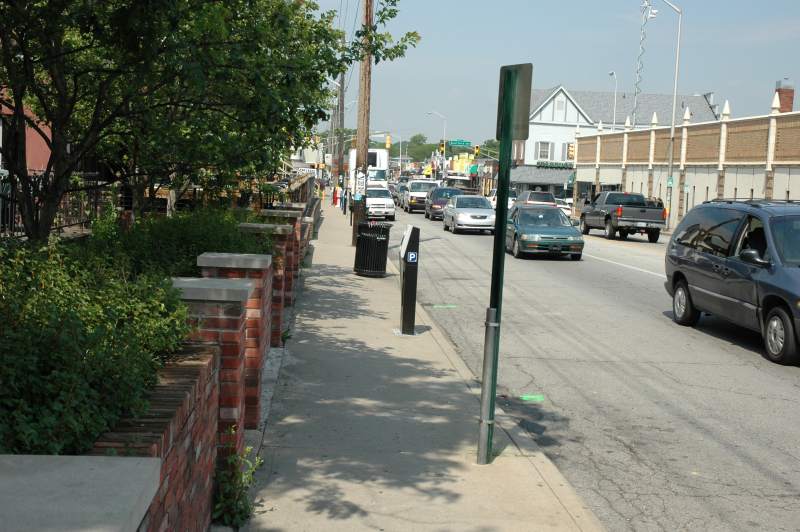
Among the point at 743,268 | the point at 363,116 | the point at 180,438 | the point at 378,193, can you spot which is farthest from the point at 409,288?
the point at 378,193

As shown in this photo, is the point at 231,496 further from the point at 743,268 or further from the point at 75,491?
the point at 743,268

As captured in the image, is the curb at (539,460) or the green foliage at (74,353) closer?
the green foliage at (74,353)

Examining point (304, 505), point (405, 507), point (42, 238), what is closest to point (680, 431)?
point (405, 507)

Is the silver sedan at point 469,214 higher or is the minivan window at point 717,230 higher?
the minivan window at point 717,230

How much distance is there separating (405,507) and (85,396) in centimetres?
256

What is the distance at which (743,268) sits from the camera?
38.0ft

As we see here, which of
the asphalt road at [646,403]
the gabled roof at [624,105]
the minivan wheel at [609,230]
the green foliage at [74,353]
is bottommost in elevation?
the asphalt road at [646,403]

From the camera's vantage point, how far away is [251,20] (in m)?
9.52

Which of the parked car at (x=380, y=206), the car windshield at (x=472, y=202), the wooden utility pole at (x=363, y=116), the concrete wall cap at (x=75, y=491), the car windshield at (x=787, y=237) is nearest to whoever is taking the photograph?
the concrete wall cap at (x=75, y=491)

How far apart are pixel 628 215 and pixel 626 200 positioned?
161 cm

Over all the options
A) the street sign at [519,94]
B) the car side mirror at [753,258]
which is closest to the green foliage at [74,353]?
the street sign at [519,94]

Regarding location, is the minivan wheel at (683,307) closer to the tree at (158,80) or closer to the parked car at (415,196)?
the tree at (158,80)

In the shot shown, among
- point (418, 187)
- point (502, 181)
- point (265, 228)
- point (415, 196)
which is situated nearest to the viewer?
point (502, 181)

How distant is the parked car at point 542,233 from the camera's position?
24359 mm
